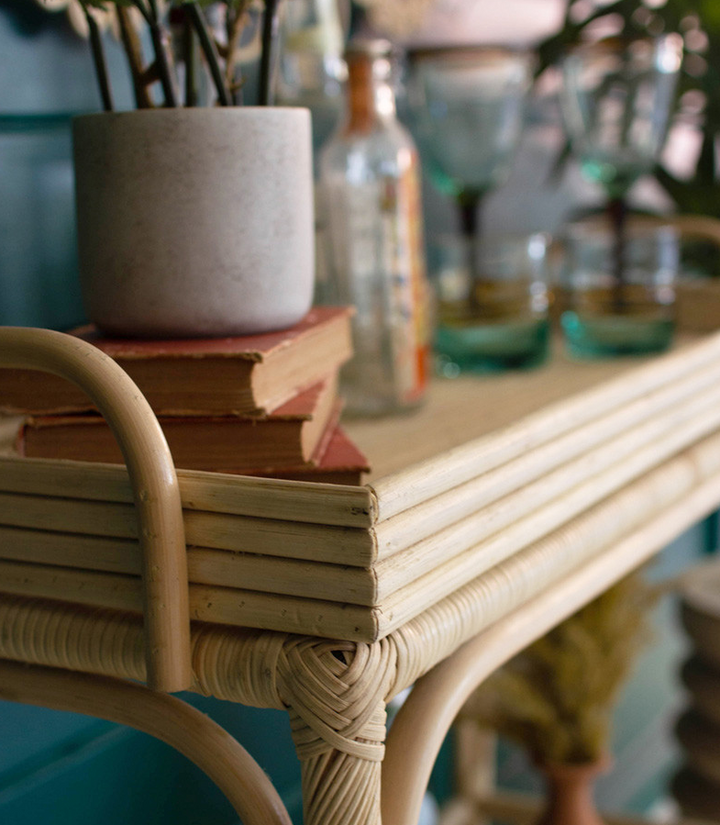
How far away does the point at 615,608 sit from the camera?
0.99 metres

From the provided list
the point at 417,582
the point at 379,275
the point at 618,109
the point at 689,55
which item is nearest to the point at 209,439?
the point at 417,582

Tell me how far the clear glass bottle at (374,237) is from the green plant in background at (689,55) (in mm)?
538

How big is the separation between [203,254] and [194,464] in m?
0.10

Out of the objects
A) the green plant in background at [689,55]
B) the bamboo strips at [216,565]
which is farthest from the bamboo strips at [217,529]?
the green plant in background at [689,55]

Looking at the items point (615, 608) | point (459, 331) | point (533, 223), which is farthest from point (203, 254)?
point (533, 223)

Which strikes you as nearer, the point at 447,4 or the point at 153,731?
the point at 153,731

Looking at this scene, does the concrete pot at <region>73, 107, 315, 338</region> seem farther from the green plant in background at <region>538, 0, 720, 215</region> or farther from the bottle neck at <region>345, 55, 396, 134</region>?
the green plant in background at <region>538, 0, 720, 215</region>

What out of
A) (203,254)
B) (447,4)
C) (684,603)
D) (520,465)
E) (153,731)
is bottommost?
(684,603)

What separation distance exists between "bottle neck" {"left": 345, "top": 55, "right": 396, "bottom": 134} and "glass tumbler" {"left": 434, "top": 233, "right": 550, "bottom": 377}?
0.57ft

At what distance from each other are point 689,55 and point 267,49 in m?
0.86

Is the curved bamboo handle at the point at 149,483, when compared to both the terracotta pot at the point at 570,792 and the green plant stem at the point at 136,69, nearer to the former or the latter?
the green plant stem at the point at 136,69

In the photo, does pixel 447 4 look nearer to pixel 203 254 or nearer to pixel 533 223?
pixel 533 223

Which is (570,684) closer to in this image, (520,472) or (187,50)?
(520,472)

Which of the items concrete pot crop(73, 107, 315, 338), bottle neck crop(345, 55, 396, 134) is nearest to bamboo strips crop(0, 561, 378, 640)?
concrete pot crop(73, 107, 315, 338)
